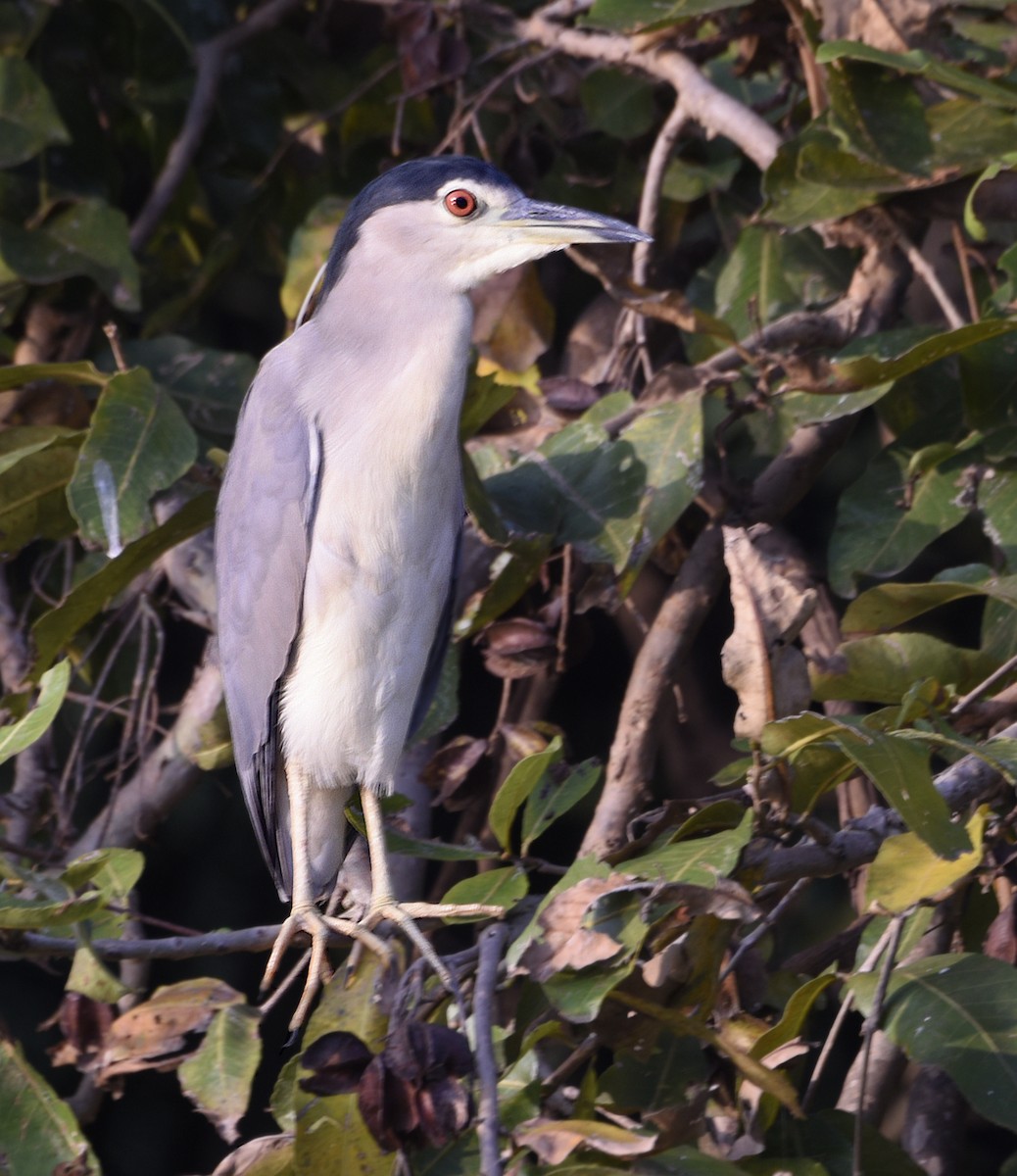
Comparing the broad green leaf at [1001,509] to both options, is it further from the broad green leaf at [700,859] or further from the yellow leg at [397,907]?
the yellow leg at [397,907]

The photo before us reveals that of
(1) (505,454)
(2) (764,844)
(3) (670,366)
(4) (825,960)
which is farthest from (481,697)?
(2) (764,844)

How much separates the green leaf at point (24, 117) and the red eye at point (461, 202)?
2.65 feet

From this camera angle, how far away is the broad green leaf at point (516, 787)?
1550 mm

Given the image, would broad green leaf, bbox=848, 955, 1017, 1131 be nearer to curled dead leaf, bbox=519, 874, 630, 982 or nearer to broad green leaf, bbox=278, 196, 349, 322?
curled dead leaf, bbox=519, 874, 630, 982

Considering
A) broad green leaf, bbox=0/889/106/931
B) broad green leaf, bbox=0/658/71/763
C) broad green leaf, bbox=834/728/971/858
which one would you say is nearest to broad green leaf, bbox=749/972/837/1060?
broad green leaf, bbox=834/728/971/858

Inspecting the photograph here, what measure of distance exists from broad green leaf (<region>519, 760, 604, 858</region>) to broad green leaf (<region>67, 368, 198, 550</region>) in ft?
2.28

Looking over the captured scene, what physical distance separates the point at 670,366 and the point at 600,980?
42.2 inches

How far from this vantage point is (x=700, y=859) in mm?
1348

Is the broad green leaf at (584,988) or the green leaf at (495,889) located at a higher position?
the broad green leaf at (584,988)

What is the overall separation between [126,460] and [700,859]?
1.08 m

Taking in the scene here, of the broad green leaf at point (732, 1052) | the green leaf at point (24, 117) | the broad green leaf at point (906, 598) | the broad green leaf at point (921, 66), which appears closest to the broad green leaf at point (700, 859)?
the broad green leaf at point (732, 1052)

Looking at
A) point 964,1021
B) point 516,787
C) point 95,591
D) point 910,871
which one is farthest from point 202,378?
point 964,1021

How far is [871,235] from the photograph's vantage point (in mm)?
2227

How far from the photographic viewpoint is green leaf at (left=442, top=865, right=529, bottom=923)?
157cm
